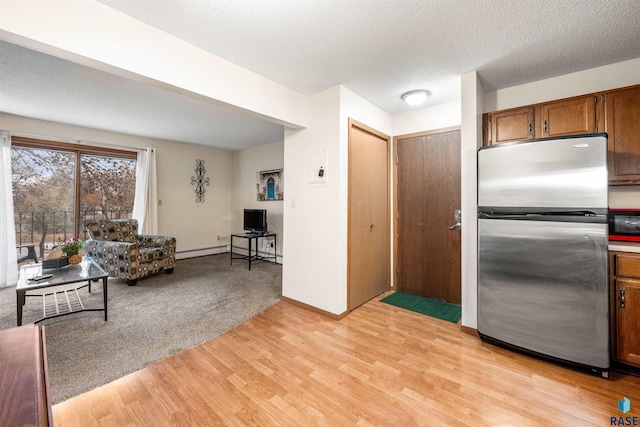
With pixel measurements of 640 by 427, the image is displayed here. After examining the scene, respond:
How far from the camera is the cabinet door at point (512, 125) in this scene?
2502 millimetres

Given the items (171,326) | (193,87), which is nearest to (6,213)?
(171,326)

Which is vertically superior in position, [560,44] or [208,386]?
[560,44]

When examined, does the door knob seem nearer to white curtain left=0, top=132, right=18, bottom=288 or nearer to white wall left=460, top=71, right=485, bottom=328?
white wall left=460, top=71, right=485, bottom=328

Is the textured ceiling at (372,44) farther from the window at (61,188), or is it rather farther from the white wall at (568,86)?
the window at (61,188)

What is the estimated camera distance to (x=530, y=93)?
8.79 feet

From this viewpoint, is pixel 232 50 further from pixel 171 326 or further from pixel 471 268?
pixel 471 268

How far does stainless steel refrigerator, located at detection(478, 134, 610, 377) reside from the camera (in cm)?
185

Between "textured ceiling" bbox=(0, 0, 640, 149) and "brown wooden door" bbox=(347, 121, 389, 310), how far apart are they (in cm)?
54

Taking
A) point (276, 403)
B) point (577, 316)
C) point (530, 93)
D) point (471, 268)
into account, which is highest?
point (530, 93)

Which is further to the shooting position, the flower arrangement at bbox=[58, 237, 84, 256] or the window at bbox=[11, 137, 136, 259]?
the window at bbox=[11, 137, 136, 259]

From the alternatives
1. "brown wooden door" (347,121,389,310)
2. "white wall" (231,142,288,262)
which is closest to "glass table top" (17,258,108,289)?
"brown wooden door" (347,121,389,310)

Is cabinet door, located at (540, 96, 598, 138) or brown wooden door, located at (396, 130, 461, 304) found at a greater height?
cabinet door, located at (540, 96, 598, 138)

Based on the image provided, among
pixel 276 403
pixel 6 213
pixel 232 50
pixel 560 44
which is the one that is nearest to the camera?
pixel 276 403

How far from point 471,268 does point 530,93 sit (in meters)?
1.83
